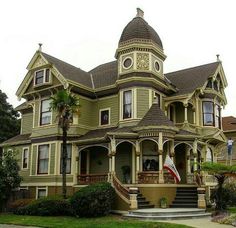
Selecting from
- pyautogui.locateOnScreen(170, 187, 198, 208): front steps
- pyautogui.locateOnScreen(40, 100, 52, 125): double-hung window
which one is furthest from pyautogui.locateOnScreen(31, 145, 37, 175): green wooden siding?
pyautogui.locateOnScreen(170, 187, 198, 208): front steps

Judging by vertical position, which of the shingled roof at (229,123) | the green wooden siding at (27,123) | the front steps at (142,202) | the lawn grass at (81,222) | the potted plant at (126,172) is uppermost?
the shingled roof at (229,123)

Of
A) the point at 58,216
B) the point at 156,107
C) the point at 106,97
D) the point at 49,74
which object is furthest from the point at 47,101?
the point at 58,216

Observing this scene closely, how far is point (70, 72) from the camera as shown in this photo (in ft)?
102

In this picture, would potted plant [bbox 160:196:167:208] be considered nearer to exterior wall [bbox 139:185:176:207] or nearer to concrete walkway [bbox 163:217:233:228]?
exterior wall [bbox 139:185:176:207]

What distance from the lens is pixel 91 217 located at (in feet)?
66.0

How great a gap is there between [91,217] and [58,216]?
2.23 m

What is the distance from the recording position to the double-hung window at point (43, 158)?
Answer: 96.5 feet

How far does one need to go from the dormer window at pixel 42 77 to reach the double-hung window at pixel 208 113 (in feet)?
41.4

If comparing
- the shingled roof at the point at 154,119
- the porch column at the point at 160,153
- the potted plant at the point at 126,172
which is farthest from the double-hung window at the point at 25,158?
the porch column at the point at 160,153

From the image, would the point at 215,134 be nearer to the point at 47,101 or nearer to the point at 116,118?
the point at 116,118

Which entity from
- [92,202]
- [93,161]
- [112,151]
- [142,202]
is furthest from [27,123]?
[92,202]

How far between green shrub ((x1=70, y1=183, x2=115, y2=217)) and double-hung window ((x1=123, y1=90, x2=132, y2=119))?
768 centimetres

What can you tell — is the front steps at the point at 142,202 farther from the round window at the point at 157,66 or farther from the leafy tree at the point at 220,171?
the round window at the point at 157,66

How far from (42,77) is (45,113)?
3.03 meters
